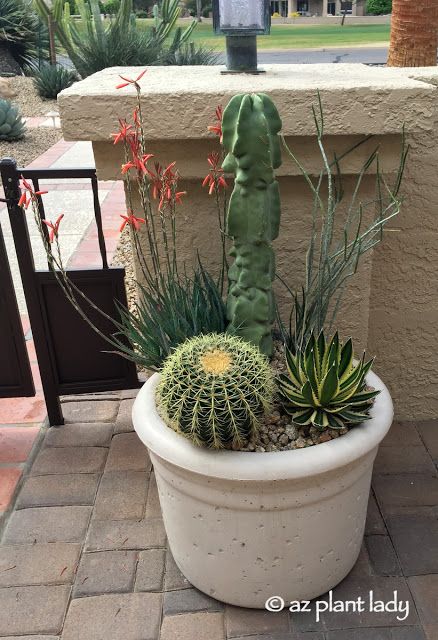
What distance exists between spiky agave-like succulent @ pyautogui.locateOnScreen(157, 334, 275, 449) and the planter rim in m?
0.04

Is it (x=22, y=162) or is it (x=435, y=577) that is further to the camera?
(x=22, y=162)

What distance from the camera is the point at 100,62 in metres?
11.5

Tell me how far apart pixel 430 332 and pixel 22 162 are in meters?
7.46

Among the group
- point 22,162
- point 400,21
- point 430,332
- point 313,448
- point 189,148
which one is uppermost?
point 400,21

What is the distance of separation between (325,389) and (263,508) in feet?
1.30

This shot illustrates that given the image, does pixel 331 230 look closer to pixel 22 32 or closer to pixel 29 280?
pixel 29 280

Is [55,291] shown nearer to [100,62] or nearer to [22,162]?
[22,162]

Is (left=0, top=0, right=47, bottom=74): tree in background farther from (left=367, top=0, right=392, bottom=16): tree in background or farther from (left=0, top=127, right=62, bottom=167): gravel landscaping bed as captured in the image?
(left=367, top=0, right=392, bottom=16): tree in background

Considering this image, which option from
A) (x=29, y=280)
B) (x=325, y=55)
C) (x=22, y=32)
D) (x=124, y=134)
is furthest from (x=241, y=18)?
(x=325, y=55)

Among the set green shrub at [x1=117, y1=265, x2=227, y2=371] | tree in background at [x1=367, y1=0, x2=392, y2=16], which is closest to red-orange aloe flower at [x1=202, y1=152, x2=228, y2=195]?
green shrub at [x1=117, y1=265, x2=227, y2=371]

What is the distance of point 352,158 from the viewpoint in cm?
220

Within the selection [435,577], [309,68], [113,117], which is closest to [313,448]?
[435,577]

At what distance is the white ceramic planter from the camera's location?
69.6 inches

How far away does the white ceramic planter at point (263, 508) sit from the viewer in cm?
177
